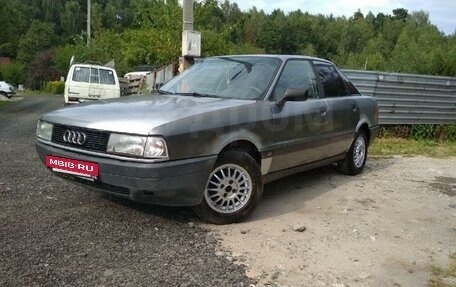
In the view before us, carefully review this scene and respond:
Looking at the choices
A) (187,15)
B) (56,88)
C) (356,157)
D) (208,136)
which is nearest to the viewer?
(208,136)

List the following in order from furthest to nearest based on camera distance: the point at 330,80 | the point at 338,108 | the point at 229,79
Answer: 1. the point at 330,80
2. the point at 338,108
3. the point at 229,79

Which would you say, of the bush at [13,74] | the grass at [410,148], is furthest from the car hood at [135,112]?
the bush at [13,74]

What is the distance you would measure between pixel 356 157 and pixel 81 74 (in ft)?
31.5

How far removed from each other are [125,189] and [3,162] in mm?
3413

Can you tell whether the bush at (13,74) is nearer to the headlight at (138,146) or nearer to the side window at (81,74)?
the side window at (81,74)

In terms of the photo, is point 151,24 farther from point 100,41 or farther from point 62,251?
point 100,41

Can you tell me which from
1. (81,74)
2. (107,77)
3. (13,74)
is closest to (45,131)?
(81,74)

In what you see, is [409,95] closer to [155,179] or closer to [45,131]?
[155,179]

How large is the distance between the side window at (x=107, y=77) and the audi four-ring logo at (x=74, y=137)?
10164 mm

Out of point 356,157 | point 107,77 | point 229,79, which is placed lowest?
point 356,157

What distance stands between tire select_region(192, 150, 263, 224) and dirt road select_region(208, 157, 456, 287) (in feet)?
0.42

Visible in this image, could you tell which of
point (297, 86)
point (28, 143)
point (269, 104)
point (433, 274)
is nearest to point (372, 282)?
point (433, 274)

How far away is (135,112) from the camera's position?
401 cm

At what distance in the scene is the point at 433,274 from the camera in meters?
3.53
